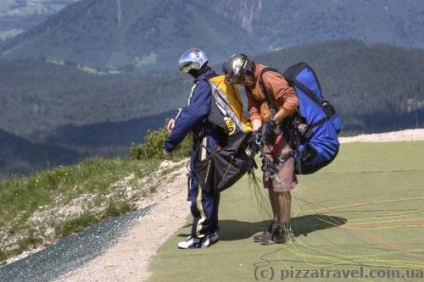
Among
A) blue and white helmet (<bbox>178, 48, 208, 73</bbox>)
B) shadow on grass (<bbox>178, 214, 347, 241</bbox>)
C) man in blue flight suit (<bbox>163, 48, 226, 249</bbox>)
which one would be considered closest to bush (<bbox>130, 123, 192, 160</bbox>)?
shadow on grass (<bbox>178, 214, 347, 241</bbox>)

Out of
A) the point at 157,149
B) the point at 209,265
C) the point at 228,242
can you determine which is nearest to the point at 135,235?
the point at 228,242

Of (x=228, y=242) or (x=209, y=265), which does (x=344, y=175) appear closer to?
(x=228, y=242)

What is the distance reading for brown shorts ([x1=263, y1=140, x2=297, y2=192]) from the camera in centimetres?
797

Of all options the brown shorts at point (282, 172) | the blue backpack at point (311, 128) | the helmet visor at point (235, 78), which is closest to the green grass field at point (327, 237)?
the brown shorts at point (282, 172)

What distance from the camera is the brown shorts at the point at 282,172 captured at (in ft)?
26.1

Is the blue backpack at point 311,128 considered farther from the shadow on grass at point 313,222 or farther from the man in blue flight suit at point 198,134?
the shadow on grass at point 313,222

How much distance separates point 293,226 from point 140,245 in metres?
1.84

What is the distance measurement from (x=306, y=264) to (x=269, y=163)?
118 cm

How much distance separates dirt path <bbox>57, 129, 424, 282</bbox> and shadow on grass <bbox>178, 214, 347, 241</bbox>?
1.94 ft

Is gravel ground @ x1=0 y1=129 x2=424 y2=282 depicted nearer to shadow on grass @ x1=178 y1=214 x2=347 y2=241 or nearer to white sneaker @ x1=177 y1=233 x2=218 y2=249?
white sneaker @ x1=177 y1=233 x2=218 y2=249

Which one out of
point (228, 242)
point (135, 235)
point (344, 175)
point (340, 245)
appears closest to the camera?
point (340, 245)

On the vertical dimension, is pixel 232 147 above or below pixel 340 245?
above

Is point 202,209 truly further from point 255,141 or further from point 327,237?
point 327,237

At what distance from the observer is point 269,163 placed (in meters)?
8.04
